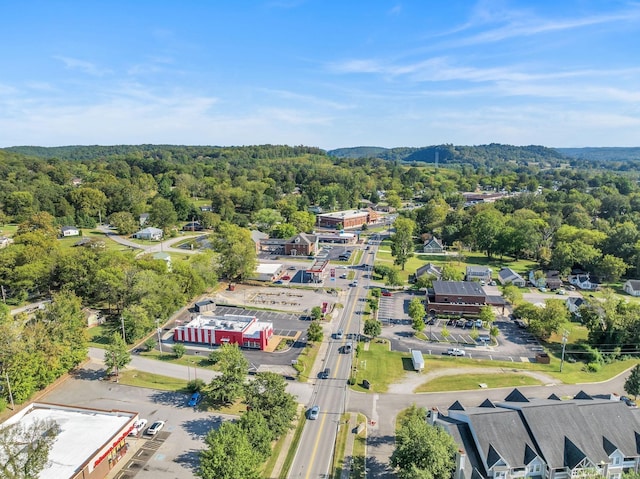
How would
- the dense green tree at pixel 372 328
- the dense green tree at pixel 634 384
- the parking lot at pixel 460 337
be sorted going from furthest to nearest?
the dense green tree at pixel 372 328
the parking lot at pixel 460 337
the dense green tree at pixel 634 384

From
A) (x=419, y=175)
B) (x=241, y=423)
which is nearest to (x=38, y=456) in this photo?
(x=241, y=423)

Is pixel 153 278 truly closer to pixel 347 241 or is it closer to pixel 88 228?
pixel 347 241

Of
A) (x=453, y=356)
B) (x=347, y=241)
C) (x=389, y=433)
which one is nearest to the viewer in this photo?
(x=389, y=433)

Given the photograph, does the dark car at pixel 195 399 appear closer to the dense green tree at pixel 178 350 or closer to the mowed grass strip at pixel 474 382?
the dense green tree at pixel 178 350

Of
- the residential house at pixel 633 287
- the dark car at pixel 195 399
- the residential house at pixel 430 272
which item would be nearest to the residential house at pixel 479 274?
the residential house at pixel 430 272

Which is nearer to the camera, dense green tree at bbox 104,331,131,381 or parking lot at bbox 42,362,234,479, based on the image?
parking lot at bbox 42,362,234,479

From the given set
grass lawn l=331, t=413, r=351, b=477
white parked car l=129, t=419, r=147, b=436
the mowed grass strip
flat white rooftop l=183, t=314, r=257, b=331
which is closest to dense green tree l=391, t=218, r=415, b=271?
flat white rooftop l=183, t=314, r=257, b=331

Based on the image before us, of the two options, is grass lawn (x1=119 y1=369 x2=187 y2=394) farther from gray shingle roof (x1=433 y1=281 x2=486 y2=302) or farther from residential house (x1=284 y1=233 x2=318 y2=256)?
residential house (x1=284 y1=233 x2=318 y2=256)
